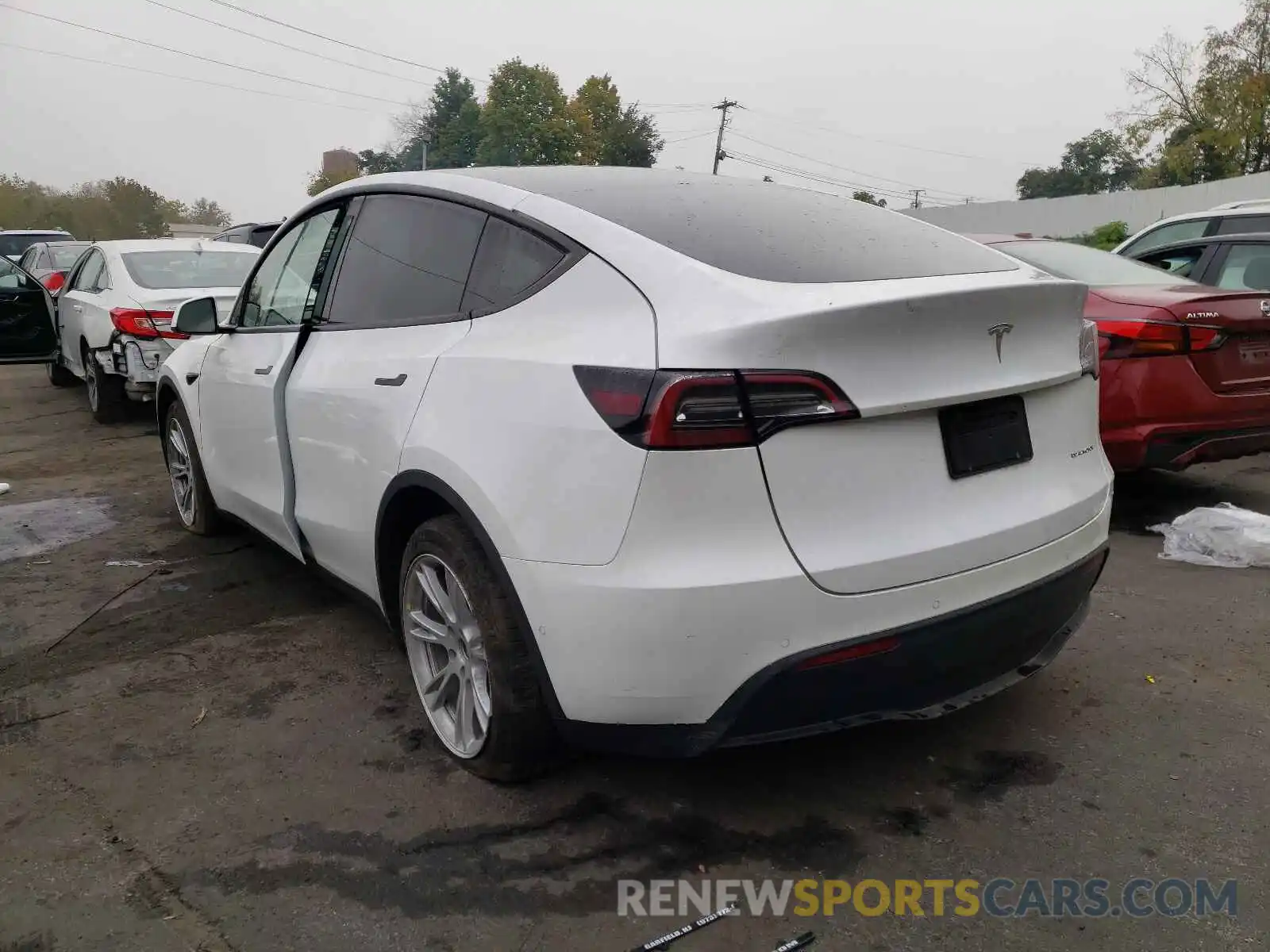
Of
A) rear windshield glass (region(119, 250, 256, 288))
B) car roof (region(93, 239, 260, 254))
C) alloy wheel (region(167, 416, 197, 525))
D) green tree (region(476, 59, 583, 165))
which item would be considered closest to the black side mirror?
alloy wheel (region(167, 416, 197, 525))

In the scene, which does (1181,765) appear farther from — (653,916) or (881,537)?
(653,916)

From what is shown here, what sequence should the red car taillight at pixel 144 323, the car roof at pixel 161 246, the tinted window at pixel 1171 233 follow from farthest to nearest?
the car roof at pixel 161 246
the tinted window at pixel 1171 233
the red car taillight at pixel 144 323

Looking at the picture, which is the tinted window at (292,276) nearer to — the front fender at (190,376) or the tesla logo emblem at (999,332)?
the front fender at (190,376)

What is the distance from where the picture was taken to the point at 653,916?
2.19 m

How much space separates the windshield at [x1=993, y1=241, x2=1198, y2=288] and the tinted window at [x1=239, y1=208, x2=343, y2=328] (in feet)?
11.4

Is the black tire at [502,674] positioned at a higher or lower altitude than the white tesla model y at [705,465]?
lower

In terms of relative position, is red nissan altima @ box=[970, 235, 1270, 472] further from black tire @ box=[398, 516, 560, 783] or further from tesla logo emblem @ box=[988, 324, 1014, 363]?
black tire @ box=[398, 516, 560, 783]

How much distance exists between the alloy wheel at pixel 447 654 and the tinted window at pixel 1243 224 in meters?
7.39

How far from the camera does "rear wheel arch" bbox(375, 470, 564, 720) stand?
7.66ft

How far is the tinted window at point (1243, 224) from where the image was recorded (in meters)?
7.68

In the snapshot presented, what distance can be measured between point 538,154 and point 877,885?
72.0 m

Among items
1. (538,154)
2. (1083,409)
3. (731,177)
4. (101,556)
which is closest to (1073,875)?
(1083,409)

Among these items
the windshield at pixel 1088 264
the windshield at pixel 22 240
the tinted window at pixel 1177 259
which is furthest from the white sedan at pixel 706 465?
the windshield at pixel 22 240

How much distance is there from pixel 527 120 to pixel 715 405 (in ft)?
245
